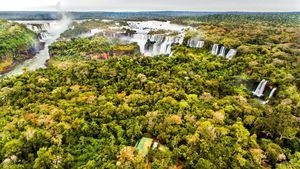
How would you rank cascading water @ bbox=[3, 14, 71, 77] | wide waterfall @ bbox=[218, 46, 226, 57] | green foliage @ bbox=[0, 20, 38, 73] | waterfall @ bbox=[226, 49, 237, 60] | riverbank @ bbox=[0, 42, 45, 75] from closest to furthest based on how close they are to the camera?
1. waterfall @ bbox=[226, 49, 237, 60]
2. wide waterfall @ bbox=[218, 46, 226, 57]
3. riverbank @ bbox=[0, 42, 45, 75]
4. cascading water @ bbox=[3, 14, 71, 77]
5. green foliage @ bbox=[0, 20, 38, 73]

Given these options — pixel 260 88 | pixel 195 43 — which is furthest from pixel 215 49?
pixel 260 88

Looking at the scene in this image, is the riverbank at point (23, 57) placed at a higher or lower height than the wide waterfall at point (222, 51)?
lower

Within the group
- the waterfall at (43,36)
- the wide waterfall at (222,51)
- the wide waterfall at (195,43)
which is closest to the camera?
the wide waterfall at (222,51)

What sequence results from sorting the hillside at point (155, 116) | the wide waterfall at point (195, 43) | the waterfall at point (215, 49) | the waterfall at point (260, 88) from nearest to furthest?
the hillside at point (155, 116), the waterfall at point (260, 88), the waterfall at point (215, 49), the wide waterfall at point (195, 43)

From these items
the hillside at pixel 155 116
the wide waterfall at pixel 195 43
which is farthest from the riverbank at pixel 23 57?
the wide waterfall at pixel 195 43

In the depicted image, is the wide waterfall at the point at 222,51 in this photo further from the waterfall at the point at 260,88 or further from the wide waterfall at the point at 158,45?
the waterfall at the point at 260,88

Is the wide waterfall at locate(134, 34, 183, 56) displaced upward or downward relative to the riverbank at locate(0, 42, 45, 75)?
upward

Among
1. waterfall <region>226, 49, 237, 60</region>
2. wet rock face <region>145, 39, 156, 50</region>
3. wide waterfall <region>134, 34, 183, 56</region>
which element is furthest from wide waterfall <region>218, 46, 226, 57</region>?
wet rock face <region>145, 39, 156, 50</region>

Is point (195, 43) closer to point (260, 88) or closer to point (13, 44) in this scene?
point (260, 88)

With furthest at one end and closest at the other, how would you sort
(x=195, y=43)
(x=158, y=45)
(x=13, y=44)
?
(x=158, y=45)
(x=13, y=44)
(x=195, y=43)

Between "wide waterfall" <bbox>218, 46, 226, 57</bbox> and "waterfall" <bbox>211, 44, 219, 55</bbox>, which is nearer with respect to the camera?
"wide waterfall" <bbox>218, 46, 226, 57</bbox>

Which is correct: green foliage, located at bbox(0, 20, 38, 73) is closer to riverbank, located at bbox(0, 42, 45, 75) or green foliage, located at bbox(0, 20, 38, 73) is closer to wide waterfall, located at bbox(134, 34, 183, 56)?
riverbank, located at bbox(0, 42, 45, 75)
